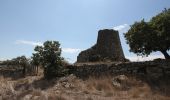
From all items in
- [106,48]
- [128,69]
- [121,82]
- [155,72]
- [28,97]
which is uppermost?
[106,48]

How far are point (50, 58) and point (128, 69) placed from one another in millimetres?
5770

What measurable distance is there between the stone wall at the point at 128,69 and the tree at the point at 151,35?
6.06 ft

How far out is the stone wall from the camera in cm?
1400

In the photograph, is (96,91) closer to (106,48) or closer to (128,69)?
(128,69)

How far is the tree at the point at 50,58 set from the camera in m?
17.2

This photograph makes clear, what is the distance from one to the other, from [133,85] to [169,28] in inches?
179

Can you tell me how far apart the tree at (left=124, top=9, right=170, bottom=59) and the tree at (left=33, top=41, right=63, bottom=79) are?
5.19 metres

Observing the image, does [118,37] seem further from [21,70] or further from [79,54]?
[21,70]

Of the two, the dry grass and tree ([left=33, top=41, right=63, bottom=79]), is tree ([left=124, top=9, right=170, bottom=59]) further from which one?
tree ([left=33, top=41, right=63, bottom=79])

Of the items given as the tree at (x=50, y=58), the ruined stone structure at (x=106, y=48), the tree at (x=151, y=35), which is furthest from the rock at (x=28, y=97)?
the ruined stone structure at (x=106, y=48)

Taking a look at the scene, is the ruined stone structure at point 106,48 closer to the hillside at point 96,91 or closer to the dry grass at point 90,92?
the hillside at point 96,91

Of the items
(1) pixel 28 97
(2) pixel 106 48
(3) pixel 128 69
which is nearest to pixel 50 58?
(3) pixel 128 69

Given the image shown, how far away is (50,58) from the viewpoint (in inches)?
707

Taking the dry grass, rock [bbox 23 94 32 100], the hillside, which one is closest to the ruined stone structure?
the hillside
